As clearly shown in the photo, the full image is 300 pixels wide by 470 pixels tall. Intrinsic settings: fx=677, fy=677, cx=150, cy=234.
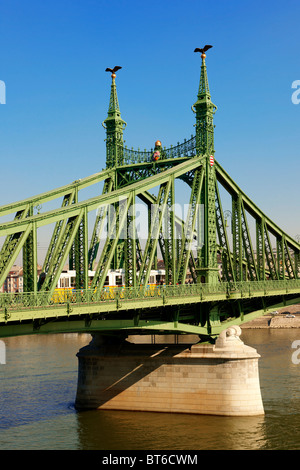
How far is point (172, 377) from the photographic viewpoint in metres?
51.8

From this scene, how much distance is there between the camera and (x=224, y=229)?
2311 inches

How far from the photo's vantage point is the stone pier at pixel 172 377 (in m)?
50.2

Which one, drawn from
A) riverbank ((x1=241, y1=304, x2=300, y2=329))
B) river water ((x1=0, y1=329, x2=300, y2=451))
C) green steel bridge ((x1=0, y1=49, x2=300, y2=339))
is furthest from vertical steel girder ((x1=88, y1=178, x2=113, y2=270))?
riverbank ((x1=241, y1=304, x2=300, y2=329))

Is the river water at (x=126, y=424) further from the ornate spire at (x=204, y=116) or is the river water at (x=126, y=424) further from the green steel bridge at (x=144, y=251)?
the ornate spire at (x=204, y=116)

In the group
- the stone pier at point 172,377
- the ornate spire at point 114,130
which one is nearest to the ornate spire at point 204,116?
the ornate spire at point 114,130

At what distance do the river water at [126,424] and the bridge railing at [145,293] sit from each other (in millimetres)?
8894

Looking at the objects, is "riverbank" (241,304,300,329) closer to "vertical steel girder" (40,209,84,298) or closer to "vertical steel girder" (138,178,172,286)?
"vertical steel girder" (138,178,172,286)

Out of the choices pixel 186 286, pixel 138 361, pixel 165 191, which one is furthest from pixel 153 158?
pixel 138 361

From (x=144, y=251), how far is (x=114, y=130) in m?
16.6

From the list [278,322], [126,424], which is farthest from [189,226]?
[278,322]

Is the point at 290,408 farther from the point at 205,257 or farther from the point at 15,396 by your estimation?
the point at 15,396
